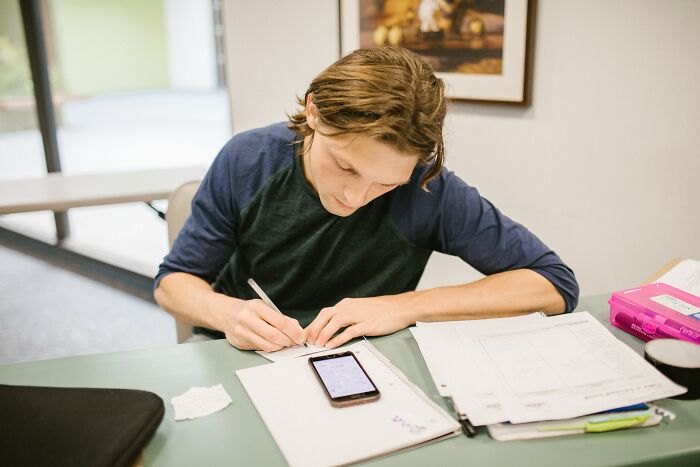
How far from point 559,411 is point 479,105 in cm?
138

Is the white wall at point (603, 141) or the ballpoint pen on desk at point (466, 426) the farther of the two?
the white wall at point (603, 141)

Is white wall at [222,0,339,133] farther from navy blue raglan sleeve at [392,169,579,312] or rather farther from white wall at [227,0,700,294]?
navy blue raglan sleeve at [392,169,579,312]

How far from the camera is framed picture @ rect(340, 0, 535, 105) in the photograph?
189cm

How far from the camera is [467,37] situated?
199cm

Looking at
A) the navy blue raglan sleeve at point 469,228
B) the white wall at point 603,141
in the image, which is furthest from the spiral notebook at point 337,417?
the white wall at point 603,141

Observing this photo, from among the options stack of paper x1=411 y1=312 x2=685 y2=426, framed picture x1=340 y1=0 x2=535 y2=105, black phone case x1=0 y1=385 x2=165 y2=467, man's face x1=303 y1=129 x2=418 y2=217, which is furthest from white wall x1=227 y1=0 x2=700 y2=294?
black phone case x1=0 y1=385 x2=165 y2=467

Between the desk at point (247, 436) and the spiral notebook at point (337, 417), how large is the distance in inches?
0.6

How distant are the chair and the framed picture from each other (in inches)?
32.6

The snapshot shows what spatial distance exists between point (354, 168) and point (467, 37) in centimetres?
112

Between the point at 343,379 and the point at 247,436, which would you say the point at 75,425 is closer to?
the point at 247,436

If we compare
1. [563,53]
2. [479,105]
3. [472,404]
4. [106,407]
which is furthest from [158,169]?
[472,404]

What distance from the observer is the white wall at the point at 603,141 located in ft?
5.41

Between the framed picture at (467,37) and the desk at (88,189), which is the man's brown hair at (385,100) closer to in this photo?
the framed picture at (467,37)

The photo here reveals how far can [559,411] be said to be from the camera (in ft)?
2.81
